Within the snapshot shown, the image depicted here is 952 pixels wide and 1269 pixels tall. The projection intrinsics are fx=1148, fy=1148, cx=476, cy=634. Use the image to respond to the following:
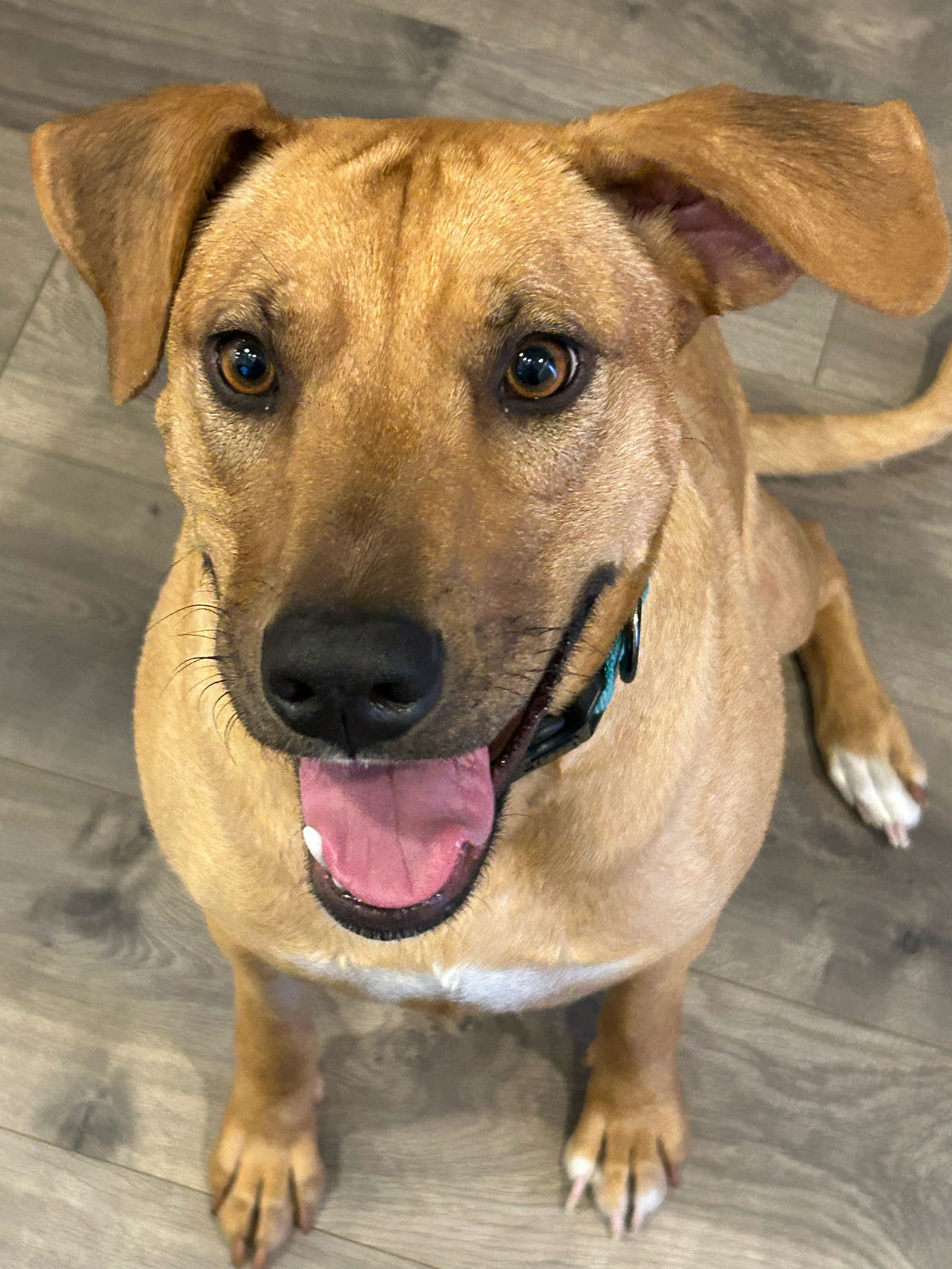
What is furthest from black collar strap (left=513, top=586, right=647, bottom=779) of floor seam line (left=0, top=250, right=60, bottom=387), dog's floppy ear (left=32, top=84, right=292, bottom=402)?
floor seam line (left=0, top=250, right=60, bottom=387)

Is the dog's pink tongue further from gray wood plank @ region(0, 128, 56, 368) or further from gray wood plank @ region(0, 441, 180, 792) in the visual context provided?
gray wood plank @ region(0, 128, 56, 368)

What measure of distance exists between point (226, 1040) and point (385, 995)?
668 mm

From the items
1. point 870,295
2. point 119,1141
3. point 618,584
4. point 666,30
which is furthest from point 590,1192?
point 666,30

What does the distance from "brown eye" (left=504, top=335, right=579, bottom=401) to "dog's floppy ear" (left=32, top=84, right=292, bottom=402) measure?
411 mm

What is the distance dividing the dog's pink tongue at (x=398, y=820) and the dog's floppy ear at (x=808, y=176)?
0.63m

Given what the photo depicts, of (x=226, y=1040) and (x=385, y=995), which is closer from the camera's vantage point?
(x=385, y=995)

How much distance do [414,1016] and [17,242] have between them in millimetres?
2086

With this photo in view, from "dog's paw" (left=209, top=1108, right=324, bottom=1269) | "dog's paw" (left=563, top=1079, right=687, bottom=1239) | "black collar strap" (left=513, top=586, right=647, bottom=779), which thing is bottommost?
"dog's paw" (left=209, top=1108, right=324, bottom=1269)

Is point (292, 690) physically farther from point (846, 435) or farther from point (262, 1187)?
point (846, 435)

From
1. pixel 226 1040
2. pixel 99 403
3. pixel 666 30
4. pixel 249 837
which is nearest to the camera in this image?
pixel 249 837

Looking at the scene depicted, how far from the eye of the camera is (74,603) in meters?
2.54

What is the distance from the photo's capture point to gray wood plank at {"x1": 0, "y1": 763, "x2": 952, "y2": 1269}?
6.88 ft

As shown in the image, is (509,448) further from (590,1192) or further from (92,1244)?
(92,1244)

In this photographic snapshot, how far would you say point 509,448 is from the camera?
1.20 m
